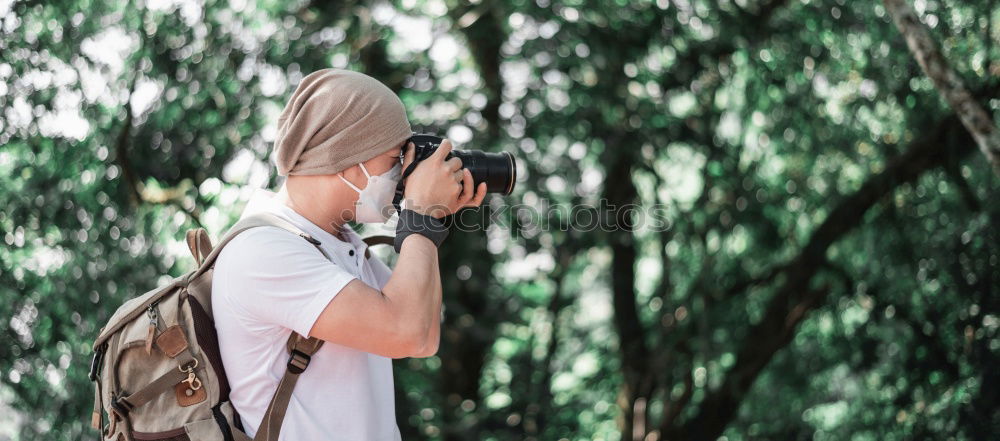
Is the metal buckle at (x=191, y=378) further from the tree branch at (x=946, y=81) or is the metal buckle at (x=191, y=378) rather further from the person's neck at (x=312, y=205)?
the tree branch at (x=946, y=81)

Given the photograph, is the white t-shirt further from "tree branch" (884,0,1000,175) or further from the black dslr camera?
"tree branch" (884,0,1000,175)

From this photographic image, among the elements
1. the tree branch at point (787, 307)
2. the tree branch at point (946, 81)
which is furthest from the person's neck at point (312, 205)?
the tree branch at point (787, 307)

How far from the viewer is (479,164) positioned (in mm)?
1740

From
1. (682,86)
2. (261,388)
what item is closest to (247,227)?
(261,388)

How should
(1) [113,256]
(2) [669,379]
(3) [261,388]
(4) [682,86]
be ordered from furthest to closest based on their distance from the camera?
(2) [669,379]
(4) [682,86]
(1) [113,256]
(3) [261,388]

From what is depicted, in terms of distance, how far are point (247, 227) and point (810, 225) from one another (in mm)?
3635

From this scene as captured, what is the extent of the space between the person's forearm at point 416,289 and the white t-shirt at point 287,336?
8 centimetres

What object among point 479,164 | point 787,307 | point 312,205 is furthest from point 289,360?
point 787,307

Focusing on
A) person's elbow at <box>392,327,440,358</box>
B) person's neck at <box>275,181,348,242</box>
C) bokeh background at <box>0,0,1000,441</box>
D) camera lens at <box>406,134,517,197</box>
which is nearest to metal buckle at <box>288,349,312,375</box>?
person's elbow at <box>392,327,440,358</box>

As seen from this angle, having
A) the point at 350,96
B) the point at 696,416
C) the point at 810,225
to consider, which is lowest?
the point at 696,416

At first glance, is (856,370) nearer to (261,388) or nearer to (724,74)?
(724,74)

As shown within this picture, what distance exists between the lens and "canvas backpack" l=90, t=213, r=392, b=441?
147 cm

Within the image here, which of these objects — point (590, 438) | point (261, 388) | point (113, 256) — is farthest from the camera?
point (590, 438)

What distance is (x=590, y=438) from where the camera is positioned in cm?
473
